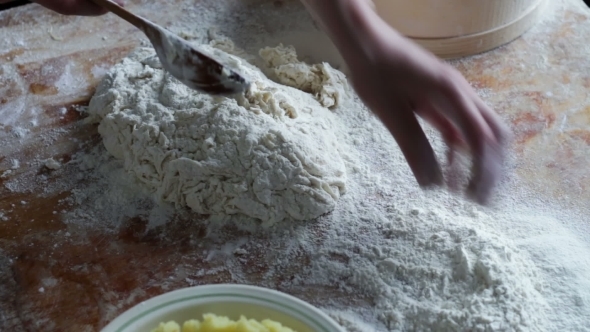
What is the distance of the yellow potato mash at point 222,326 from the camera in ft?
2.58

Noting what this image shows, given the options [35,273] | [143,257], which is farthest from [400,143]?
[35,273]

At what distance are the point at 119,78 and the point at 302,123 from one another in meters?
0.45

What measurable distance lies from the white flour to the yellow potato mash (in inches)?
9.0

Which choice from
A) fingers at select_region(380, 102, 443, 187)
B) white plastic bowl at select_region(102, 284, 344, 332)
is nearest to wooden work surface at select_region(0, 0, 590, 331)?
white plastic bowl at select_region(102, 284, 344, 332)

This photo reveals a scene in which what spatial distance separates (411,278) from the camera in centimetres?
104

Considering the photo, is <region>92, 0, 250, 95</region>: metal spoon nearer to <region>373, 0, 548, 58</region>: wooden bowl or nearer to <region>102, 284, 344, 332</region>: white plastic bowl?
<region>102, 284, 344, 332</region>: white plastic bowl

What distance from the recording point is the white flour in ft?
3.21

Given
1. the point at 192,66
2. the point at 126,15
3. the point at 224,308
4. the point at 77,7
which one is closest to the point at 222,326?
the point at 224,308

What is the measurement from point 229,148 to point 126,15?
13.3 inches

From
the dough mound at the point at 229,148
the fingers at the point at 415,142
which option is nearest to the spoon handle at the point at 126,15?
the dough mound at the point at 229,148

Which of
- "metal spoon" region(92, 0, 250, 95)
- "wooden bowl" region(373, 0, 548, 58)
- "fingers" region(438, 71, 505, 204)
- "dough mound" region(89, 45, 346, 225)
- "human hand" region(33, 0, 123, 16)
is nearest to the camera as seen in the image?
"fingers" region(438, 71, 505, 204)

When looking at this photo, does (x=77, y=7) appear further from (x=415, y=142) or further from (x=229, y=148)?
(x=415, y=142)

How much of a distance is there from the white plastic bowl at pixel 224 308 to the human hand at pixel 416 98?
277mm

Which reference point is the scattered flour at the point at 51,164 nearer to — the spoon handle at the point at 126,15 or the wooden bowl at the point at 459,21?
the spoon handle at the point at 126,15
